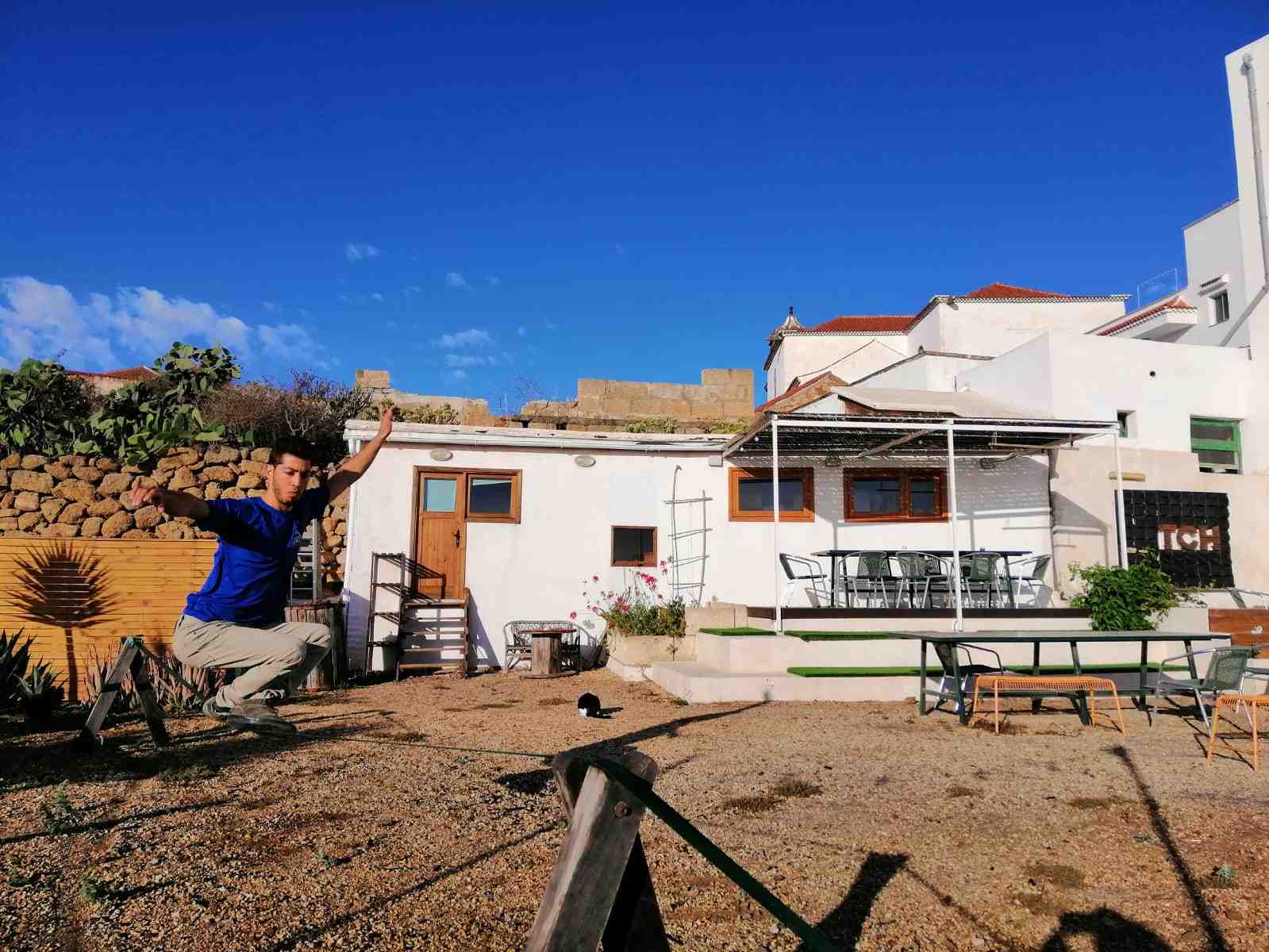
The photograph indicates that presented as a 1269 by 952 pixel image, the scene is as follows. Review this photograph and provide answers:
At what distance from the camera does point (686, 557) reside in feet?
→ 40.5

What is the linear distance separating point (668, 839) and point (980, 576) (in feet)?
27.5

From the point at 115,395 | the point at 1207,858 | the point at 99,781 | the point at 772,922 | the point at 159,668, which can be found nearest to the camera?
the point at 772,922

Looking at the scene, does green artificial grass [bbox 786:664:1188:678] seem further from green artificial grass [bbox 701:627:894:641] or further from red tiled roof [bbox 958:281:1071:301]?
red tiled roof [bbox 958:281:1071:301]

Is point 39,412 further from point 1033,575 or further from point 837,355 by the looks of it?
point 837,355

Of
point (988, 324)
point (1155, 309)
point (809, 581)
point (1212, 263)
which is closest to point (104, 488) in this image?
point (809, 581)

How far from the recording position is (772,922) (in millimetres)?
3264

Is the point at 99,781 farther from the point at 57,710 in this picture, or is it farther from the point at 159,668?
the point at 57,710

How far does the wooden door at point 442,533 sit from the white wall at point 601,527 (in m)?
0.13

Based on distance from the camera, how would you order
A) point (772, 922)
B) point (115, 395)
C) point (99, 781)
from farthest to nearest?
point (115, 395)
point (99, 781)
point (772, 922)

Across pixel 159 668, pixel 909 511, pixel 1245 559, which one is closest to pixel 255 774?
pixel 159 668

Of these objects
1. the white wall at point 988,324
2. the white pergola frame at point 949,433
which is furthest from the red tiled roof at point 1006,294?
the white pergola frame at point 949,433

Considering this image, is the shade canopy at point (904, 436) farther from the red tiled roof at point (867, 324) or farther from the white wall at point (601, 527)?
the red tiled roof at point (867, 324)

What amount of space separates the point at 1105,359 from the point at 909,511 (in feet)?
14.1

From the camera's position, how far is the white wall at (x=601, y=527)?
11586 mm
